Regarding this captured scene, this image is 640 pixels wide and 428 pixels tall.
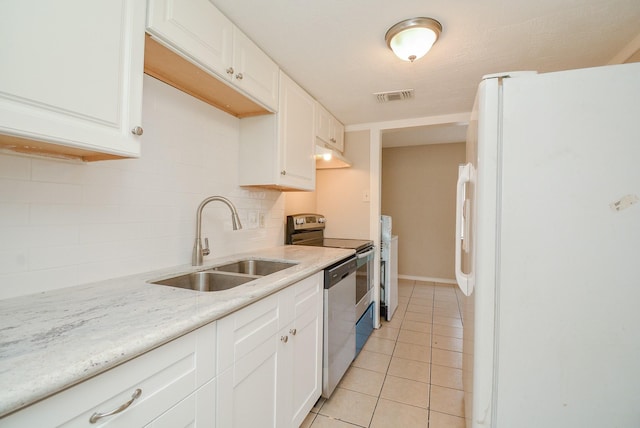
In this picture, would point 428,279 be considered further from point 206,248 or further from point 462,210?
point 206,248

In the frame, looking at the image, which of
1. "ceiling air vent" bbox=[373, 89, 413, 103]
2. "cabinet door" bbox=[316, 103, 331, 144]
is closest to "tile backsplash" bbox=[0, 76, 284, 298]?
Result: "cabinet door" bbox=[316, 103, 331, 144]

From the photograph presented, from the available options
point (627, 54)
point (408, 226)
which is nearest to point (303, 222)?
point (627, 54)

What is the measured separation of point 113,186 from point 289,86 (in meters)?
1.32

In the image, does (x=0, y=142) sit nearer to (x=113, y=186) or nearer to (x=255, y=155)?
(x=113, y=186)

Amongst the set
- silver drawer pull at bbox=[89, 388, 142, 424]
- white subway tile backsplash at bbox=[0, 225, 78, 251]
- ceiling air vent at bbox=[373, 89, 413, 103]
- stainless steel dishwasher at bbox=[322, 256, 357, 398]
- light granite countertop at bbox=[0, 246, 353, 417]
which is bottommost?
stainless steel dishwasher at bbox=[322, 256, 357, 398]

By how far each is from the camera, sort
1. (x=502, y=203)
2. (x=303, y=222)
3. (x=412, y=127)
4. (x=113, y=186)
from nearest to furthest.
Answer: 1. (x=502, y=203)
2. (x=113, y=186)
3. (x=303, y=222)
4. (x=412, y=127)

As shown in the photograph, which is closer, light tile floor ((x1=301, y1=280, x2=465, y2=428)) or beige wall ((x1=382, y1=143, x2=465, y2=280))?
light tile floor ((x1=301, y1=280, x2=465, y2=428))

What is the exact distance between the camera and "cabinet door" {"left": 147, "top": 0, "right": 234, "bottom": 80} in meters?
1.05

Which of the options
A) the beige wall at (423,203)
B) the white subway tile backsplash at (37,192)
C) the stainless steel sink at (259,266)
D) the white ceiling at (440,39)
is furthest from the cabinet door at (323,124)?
the beige wall at (423,203)

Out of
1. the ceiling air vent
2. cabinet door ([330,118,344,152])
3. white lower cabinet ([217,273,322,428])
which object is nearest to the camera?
white lower cabinet ([217,273,322,428])

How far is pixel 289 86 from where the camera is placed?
2.00 meters

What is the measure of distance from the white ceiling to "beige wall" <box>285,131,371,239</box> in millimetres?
962

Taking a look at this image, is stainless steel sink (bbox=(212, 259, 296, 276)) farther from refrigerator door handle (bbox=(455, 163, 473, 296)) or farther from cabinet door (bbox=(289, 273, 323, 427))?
refrigerator door handle (bbox=(455, 163, 473, 296))

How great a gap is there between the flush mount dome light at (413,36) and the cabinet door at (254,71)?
731mm
